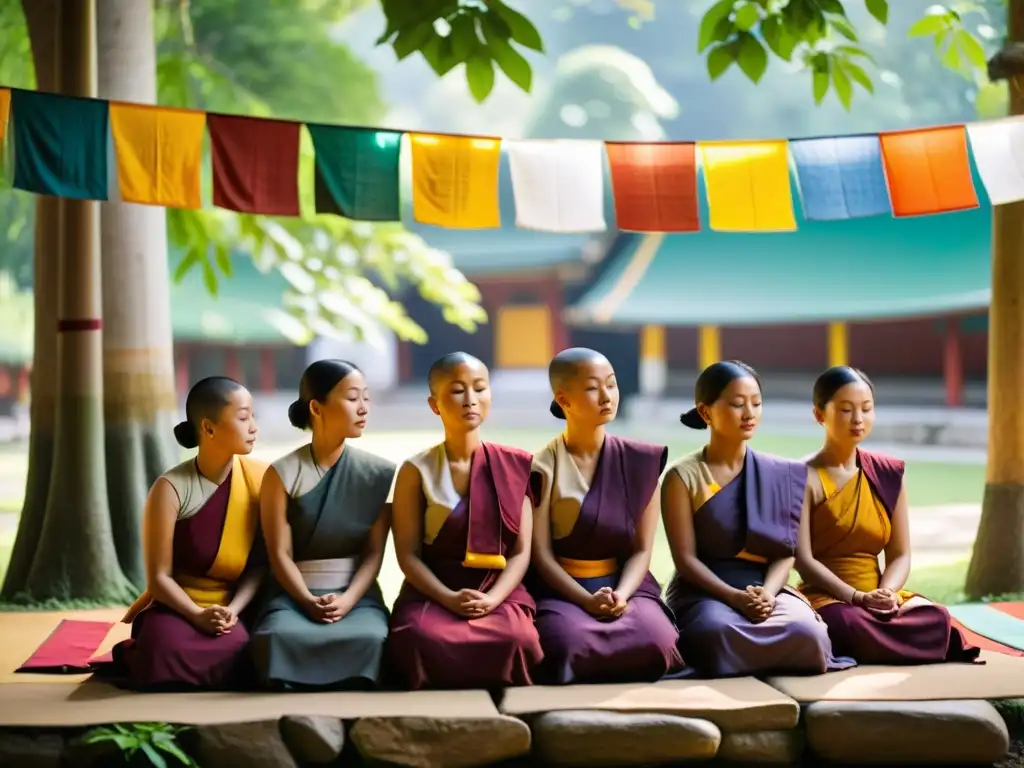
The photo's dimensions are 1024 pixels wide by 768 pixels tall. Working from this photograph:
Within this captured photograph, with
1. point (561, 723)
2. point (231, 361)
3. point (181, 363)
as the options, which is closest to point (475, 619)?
point (561, 723)

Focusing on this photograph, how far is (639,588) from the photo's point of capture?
12.1 ft

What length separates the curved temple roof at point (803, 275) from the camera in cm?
1520

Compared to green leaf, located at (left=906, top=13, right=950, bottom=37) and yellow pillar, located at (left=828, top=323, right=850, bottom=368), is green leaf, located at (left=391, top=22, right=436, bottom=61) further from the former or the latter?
yellow pillar, located at (left=828, top=323, right=850, bottom=368)

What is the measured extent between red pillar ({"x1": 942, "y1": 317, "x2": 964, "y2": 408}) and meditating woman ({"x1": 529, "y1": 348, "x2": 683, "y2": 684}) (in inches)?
501

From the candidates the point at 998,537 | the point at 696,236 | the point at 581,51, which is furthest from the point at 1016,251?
the point at 581,51

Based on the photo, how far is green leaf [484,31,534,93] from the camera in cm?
408

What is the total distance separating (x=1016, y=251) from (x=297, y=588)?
12.7 ft

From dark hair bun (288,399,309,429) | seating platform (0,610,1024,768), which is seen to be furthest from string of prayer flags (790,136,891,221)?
dark hair bun (288,399,309,429)

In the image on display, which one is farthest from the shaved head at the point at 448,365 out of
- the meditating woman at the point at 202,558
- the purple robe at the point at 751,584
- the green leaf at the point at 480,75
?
the green leaf at the point at 480,75

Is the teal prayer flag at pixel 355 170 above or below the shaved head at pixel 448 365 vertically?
above

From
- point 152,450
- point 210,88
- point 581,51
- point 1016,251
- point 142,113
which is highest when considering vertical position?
point 581,51

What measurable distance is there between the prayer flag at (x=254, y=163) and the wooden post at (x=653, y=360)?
1372 centimetres

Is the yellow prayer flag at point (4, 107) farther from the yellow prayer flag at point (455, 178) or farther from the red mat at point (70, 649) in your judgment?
the red mat at point (70, 649)

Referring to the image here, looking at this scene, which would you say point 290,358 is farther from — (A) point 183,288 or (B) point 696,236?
(B) point 696,236
